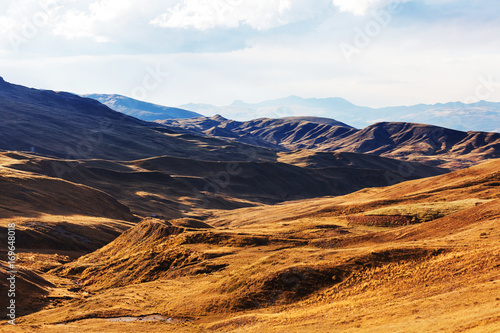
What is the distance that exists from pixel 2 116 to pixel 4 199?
160m

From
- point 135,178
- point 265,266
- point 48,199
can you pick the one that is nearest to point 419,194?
point 265,266

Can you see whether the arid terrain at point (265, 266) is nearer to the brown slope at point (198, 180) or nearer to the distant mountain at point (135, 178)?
the distant mountain at point (135, 178)

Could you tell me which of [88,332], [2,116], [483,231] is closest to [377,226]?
[483,231]

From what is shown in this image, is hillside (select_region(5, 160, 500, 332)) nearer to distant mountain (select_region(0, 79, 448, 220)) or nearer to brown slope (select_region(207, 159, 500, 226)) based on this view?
brown slope (select_region(207, 159, 500, 226))

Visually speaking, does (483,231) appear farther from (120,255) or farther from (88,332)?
(120,255)

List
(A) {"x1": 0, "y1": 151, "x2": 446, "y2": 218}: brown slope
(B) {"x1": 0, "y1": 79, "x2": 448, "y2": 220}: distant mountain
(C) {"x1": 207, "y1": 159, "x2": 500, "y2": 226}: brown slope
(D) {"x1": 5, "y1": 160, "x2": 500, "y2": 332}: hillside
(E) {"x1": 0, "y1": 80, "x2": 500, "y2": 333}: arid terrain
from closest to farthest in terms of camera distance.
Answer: (D) {"x1": 5, "y1": 160, "x2": 500, "y2": 332}: hillside, (E) {"x1": 0, "y1": 80, "x2": 500, "y2": 333}: arid terrain, (C) {"x1": 207, "y1": 159, "x2": 500, "y2": 226}: brown slope, (B) {"x1": 0, "y1": 79, "x2": 448, "y2": 220}: distant mountain, (A) {"x1": 0, "y1": 151, "x2": 446, "y2": 218}: brown slope

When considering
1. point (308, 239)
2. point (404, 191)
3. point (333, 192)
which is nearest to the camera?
point (308, 239)

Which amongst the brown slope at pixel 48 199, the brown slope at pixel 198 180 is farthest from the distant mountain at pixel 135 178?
the brown slope at pixel 48 199

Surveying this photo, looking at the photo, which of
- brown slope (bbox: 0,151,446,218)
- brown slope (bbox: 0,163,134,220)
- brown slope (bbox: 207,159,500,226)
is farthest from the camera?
brown slope (bbox: 0,151,446,218)

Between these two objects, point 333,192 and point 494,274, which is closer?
point 494,274

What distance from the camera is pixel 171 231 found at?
4797cm

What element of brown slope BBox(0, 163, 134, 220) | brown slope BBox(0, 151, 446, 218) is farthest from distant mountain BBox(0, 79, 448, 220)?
brown slope BBox(0, 163, 134, 220)

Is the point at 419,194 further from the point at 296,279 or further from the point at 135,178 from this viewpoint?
the point at 135,178

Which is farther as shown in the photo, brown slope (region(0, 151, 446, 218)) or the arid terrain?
brown slope (region(0, 151, 446, 218))
